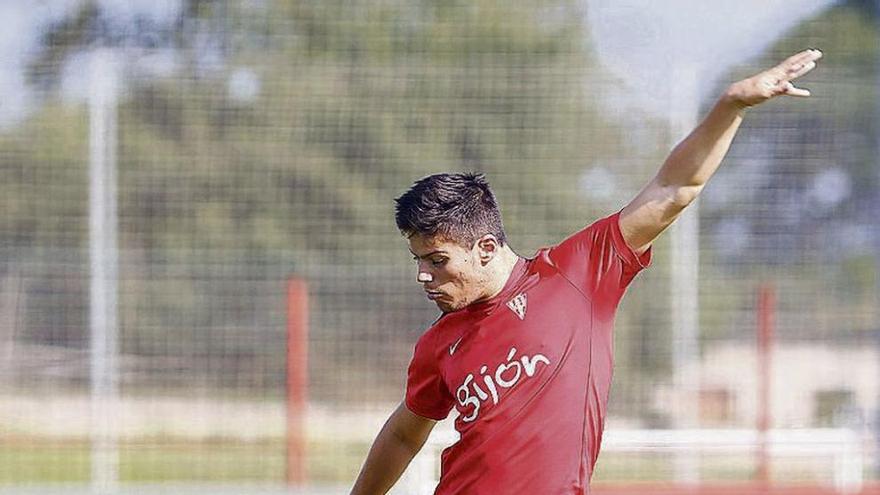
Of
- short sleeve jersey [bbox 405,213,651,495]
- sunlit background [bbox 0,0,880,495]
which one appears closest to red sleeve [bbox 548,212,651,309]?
short sleeve jersey [bbox 405,213,651,495]

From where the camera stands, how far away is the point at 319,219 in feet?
27.4

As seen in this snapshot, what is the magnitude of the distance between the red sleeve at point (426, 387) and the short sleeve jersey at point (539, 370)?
0.08 meters

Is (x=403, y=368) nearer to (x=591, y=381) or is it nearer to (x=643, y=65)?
(x=643, y=65)

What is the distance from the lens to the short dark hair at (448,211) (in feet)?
10.4

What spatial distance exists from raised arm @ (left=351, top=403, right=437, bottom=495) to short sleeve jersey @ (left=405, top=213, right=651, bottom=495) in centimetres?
24

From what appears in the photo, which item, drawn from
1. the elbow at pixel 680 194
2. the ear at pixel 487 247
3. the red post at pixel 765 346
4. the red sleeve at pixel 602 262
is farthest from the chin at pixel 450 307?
the red post at pixel 765 346

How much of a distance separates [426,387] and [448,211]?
480 mm

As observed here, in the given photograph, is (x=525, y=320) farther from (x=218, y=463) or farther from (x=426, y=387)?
(x=218, y=463)

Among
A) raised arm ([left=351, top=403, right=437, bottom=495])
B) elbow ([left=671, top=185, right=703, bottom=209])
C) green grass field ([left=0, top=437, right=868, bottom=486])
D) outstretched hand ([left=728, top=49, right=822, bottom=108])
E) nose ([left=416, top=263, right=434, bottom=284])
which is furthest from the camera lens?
green grass field ([left=0, top=437, right=868, bottom=486])

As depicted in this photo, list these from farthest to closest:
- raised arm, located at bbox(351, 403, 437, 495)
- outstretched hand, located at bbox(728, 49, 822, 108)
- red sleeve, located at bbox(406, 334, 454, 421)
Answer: raised arm, located at bbox(351, 403, 437, 495), red sleeve, located at bbox(406, 334, 454, 421), outstretched hand, located at bbox(728, 49, 822, 108)

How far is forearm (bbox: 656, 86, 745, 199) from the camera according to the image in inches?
116

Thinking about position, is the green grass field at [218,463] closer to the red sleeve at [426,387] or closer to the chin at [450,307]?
the red sleeve at [426,387]

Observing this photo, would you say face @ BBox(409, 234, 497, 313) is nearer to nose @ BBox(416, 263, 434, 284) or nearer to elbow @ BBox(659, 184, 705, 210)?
nose @ BBox(416, 263, 434, 284)

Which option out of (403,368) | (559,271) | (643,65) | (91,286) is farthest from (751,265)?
(559,271)
